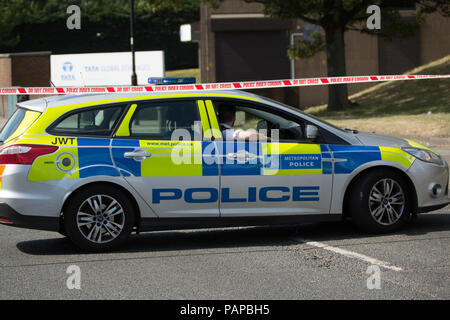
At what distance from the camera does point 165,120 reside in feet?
24.6

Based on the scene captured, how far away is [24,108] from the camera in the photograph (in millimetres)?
7707

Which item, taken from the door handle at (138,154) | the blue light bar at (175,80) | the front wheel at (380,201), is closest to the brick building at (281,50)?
the blue light bar at (175,80)

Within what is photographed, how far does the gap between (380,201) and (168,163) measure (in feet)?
6.91

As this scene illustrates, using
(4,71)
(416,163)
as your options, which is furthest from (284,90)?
(416,163)

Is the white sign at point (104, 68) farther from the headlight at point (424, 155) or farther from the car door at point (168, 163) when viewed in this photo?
the car door at point (168, 163)

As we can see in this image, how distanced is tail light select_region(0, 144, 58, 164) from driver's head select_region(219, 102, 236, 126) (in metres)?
1.68

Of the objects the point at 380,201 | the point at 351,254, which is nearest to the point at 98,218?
the point at 351,254

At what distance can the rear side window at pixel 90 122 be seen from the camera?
7.38 metres

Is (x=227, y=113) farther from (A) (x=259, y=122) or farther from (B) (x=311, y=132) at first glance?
(B) (x=311, y=132)

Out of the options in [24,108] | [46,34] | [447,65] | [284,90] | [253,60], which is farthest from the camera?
[46,34]

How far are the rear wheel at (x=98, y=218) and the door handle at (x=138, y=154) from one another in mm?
336

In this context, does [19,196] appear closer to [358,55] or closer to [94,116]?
Result: [94,116]

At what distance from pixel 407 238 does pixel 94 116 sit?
3.21m
